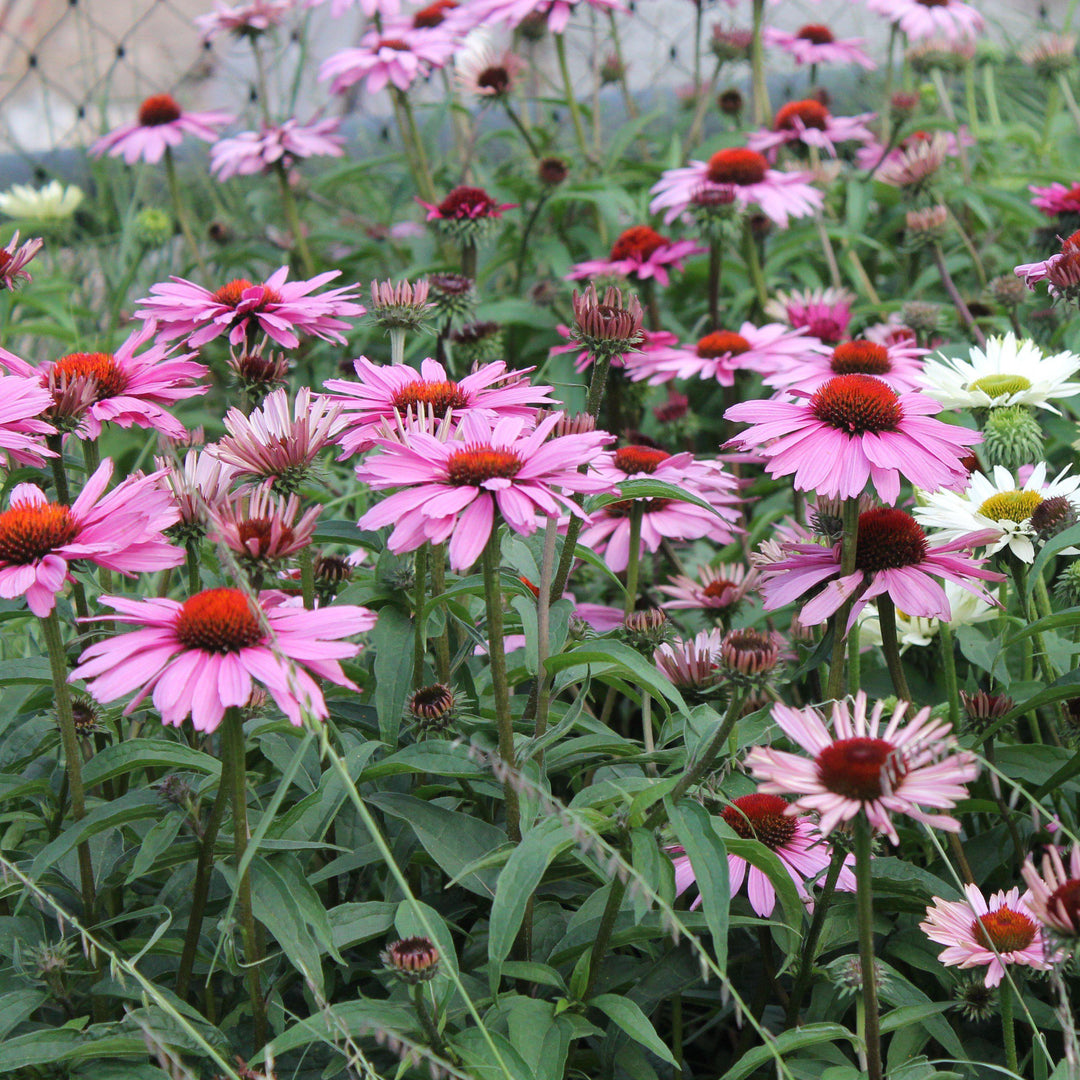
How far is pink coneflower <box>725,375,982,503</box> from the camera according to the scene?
91cm

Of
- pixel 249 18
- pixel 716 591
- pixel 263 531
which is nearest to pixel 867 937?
pixel 263 531

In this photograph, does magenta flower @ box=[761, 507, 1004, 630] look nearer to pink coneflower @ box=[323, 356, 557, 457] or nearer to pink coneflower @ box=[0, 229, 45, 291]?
pink coneflower @ box=[323, 356, 557, 457]

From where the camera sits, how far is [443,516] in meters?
0.75

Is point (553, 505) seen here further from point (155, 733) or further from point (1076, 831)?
point (1076, 831)

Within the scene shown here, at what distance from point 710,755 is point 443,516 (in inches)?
9.5

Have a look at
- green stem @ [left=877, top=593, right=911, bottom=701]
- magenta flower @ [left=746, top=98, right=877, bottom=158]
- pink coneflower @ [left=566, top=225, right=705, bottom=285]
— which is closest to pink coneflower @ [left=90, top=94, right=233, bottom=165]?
pink coneflower @ [left=566, top=225, right=705, bottom=285]

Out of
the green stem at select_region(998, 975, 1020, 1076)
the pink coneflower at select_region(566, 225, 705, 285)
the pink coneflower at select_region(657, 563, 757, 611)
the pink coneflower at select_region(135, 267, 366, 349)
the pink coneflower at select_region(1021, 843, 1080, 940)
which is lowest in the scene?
the green stem at select_region(998, 975, 1020, 1076)

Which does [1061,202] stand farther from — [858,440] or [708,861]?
[708,861]

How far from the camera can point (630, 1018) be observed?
0.84 m

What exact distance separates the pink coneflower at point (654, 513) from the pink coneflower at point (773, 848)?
37cm

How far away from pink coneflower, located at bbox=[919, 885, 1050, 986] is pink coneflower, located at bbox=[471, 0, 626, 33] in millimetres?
1749

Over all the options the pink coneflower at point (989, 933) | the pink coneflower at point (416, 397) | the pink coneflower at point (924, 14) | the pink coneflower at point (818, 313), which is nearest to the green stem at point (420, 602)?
the pink coneflower at point (416, 397)

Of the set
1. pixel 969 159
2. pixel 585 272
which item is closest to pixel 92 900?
pixel 585 272

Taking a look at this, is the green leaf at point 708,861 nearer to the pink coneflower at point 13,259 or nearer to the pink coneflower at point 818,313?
the pink coneflower at point 13,259
